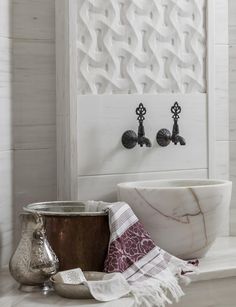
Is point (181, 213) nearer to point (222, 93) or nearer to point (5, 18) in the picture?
point (222, 93)

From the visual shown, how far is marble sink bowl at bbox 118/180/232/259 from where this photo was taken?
1.99 meters

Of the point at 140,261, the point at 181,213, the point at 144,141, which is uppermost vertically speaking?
the point at 144,141

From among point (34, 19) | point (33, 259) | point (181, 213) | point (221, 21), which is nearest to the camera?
point (33, 259)

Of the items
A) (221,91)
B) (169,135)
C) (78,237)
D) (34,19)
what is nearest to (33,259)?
(78,237)

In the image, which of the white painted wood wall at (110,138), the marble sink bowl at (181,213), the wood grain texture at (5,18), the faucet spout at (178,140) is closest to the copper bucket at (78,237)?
the marble sink bowl at (181,213)

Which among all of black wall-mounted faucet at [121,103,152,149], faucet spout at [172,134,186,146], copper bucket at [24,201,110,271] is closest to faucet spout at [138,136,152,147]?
black wall-mounted faucet at [121,103,152,149]

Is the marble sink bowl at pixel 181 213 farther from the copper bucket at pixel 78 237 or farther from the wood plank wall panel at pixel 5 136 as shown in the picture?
the wood plank wall panel at pixel 5 136

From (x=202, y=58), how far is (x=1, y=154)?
2.60 feet

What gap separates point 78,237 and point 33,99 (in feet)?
1.75

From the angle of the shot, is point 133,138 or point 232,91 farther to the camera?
point 232,91

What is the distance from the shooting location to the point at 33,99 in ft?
7.08

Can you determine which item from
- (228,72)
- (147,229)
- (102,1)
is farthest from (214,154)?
(102,1)

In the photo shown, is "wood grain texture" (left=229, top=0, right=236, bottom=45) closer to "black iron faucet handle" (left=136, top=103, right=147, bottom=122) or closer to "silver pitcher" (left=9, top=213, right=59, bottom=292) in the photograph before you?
"black iron faucet handle" (left=136, top=103, right=147, bottom=122)

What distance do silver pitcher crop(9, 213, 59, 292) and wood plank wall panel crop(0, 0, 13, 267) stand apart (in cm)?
26
